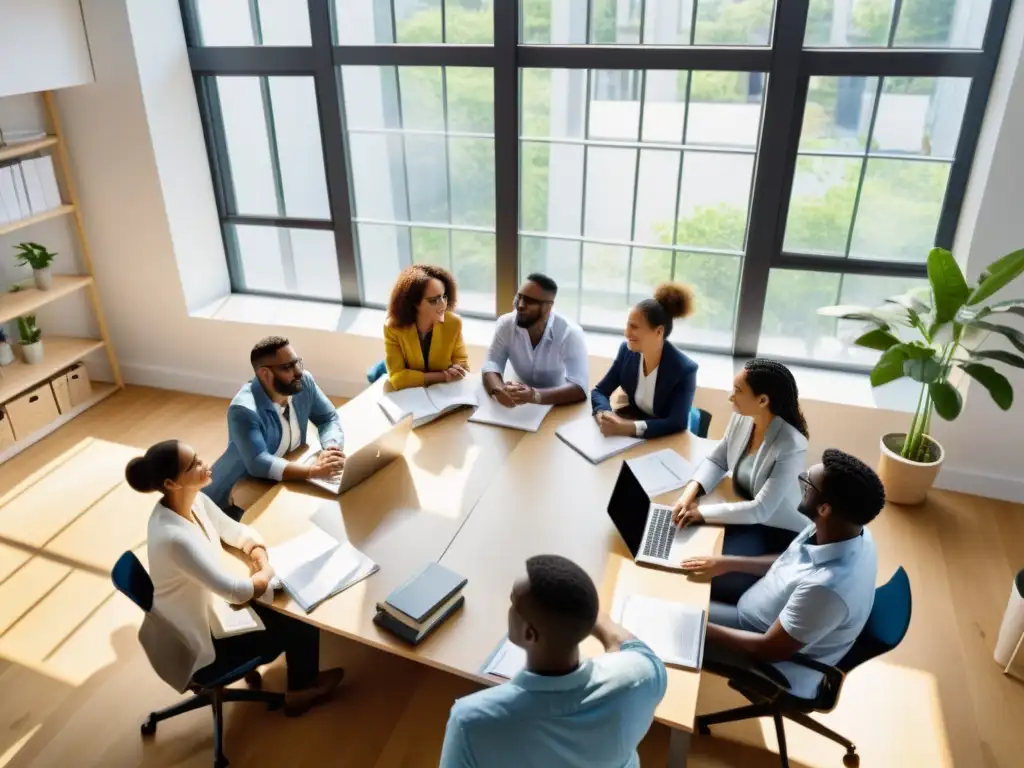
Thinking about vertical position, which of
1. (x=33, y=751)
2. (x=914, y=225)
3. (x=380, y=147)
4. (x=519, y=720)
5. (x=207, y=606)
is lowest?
(x=33, y=751)

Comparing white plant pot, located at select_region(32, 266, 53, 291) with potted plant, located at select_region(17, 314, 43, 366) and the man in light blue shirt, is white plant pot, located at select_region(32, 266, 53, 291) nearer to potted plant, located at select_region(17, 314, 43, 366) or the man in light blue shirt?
potted plant, located at select_region(17, 314, 43, 366)

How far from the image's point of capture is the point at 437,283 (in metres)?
3.60

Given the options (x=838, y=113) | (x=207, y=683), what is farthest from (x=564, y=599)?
(x=838, y=113)

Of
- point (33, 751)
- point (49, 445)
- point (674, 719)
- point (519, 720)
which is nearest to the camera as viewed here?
point (519, 720)

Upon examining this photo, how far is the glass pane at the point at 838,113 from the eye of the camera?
378 centimetres

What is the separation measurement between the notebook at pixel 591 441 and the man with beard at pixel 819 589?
2.42ft

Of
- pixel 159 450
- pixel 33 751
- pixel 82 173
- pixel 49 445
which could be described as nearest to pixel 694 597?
pixel 159 450

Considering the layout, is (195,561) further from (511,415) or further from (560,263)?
(560,263)

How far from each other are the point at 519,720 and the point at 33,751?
223cm

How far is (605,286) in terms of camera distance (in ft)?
15.2

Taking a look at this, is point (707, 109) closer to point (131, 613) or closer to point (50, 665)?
point (131, 613)

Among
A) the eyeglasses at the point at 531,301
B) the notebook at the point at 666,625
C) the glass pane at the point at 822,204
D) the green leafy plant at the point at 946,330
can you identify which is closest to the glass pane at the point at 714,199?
the glass pane at the point at 822,204

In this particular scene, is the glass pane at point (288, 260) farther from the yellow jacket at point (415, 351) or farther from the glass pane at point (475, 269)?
the yellow jacket at point (415, 351)

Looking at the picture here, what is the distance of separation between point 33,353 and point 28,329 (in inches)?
5.9
